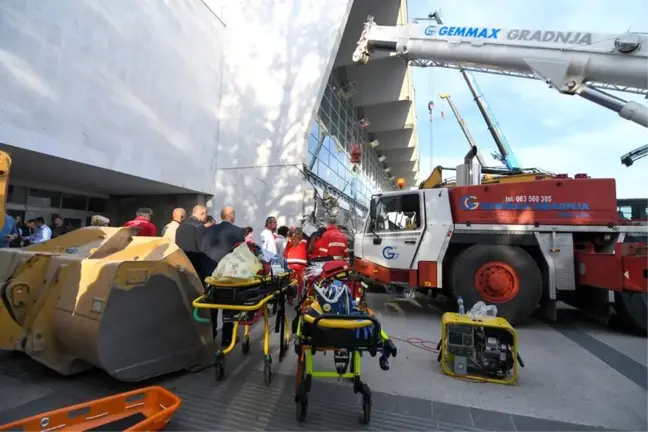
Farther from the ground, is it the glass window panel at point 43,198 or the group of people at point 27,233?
the glass window panel at point 43,198

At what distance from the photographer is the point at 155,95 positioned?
30.0 ft

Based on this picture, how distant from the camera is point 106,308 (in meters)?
2.76

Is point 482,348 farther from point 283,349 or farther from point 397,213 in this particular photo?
point 397,213

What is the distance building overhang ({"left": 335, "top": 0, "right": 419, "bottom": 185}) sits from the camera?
14031 mm

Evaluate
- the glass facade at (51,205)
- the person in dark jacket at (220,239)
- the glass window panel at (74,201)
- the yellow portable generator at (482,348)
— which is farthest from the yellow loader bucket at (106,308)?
the glass window panel at (74,201)

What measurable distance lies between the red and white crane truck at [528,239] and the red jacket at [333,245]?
99 cm

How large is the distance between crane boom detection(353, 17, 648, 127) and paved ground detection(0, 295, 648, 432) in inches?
213

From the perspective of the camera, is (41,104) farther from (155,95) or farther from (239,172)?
(239,172)

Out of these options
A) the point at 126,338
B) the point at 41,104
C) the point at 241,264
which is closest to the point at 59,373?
the point at 126,338

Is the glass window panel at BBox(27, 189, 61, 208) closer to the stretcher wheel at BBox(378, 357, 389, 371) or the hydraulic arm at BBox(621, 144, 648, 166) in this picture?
the stretcher wheel at BBox(378, 357, 389, 371)

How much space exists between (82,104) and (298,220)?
241 inches

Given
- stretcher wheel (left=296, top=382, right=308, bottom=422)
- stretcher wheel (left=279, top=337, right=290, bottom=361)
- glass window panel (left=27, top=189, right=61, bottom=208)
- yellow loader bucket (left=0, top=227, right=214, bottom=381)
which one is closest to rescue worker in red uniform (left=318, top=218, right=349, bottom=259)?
stretcher wheel (left=279, top=337, right=290, bottom=361)

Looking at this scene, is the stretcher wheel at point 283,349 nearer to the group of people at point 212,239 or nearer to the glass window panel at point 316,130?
the group of people at point 212,239

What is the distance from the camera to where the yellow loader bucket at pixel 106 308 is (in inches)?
111
